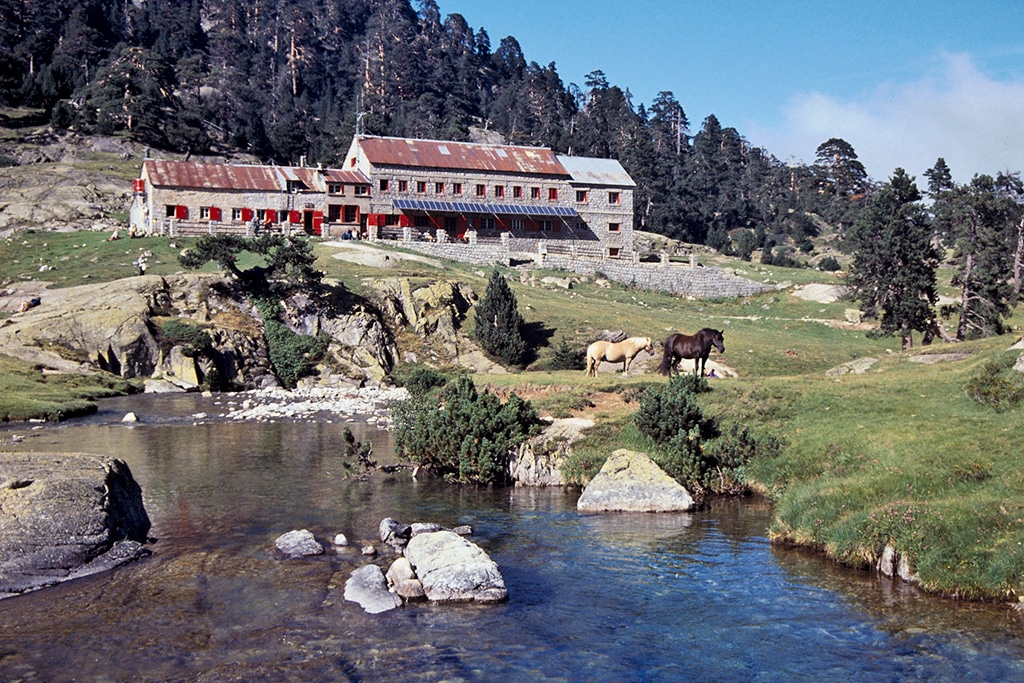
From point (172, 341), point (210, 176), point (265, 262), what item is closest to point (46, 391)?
point (172, 341)

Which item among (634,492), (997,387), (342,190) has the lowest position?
(634,492)

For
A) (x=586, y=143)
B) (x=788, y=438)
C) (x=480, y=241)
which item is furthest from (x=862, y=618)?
(x=586, y=143)

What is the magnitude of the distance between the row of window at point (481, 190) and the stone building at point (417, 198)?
107 millimetres

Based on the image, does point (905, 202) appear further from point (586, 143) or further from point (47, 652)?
point (586, 143)

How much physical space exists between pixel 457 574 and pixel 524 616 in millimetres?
1557

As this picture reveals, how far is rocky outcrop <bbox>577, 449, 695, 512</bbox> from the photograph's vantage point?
23812 millimetres

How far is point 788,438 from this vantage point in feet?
88.7

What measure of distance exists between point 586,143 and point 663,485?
441 ft

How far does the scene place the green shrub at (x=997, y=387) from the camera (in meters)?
25.0

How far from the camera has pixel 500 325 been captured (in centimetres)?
5822

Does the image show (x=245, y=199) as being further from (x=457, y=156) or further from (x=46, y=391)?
(x=46, y=391)

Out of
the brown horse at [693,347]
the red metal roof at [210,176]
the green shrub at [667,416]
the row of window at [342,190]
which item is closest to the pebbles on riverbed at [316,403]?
the brown horse at [693,347]

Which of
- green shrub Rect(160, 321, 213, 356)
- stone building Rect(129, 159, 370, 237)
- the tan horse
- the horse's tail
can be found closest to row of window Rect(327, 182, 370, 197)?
stone building Rect(129, 159, 370, 237)

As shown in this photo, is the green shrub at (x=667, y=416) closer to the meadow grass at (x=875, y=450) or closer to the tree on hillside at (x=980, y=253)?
the meadow grass at (x=875, y=450)
